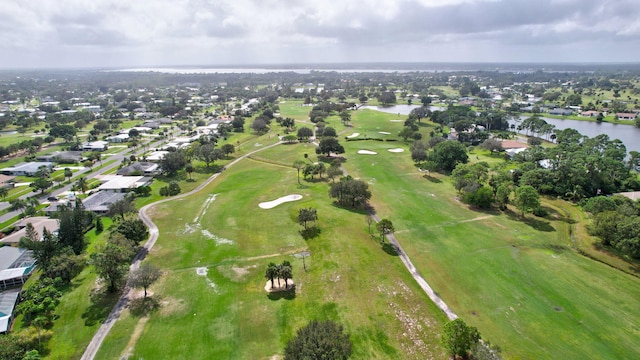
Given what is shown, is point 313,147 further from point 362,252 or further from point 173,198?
point 362,252

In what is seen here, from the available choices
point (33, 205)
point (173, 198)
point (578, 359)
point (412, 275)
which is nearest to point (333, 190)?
point (412, 275)

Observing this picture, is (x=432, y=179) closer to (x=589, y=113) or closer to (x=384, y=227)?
(x=384, y=227)

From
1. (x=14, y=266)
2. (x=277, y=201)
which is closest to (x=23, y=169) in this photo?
(x=14, y=266)

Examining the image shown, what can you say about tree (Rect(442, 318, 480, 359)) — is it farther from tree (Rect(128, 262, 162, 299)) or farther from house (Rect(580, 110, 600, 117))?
house (Rect(580, 110, 600, 117))

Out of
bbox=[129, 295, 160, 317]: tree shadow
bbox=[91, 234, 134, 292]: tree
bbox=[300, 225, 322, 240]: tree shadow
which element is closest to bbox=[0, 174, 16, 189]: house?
bbox=[91, 234, 134, 292]: tree

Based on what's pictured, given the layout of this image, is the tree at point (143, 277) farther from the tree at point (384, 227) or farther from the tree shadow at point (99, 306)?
the tree at point (384, 227)

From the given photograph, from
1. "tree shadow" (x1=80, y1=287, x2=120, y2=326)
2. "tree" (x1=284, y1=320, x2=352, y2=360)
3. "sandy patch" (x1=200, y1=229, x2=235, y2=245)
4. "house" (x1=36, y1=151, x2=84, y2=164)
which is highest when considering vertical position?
"house" (x1=36, y1=151, x2=84, y2=164)

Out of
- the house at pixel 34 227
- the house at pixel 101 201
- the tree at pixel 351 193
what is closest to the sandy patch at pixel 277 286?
the tree at pixel 351 193
